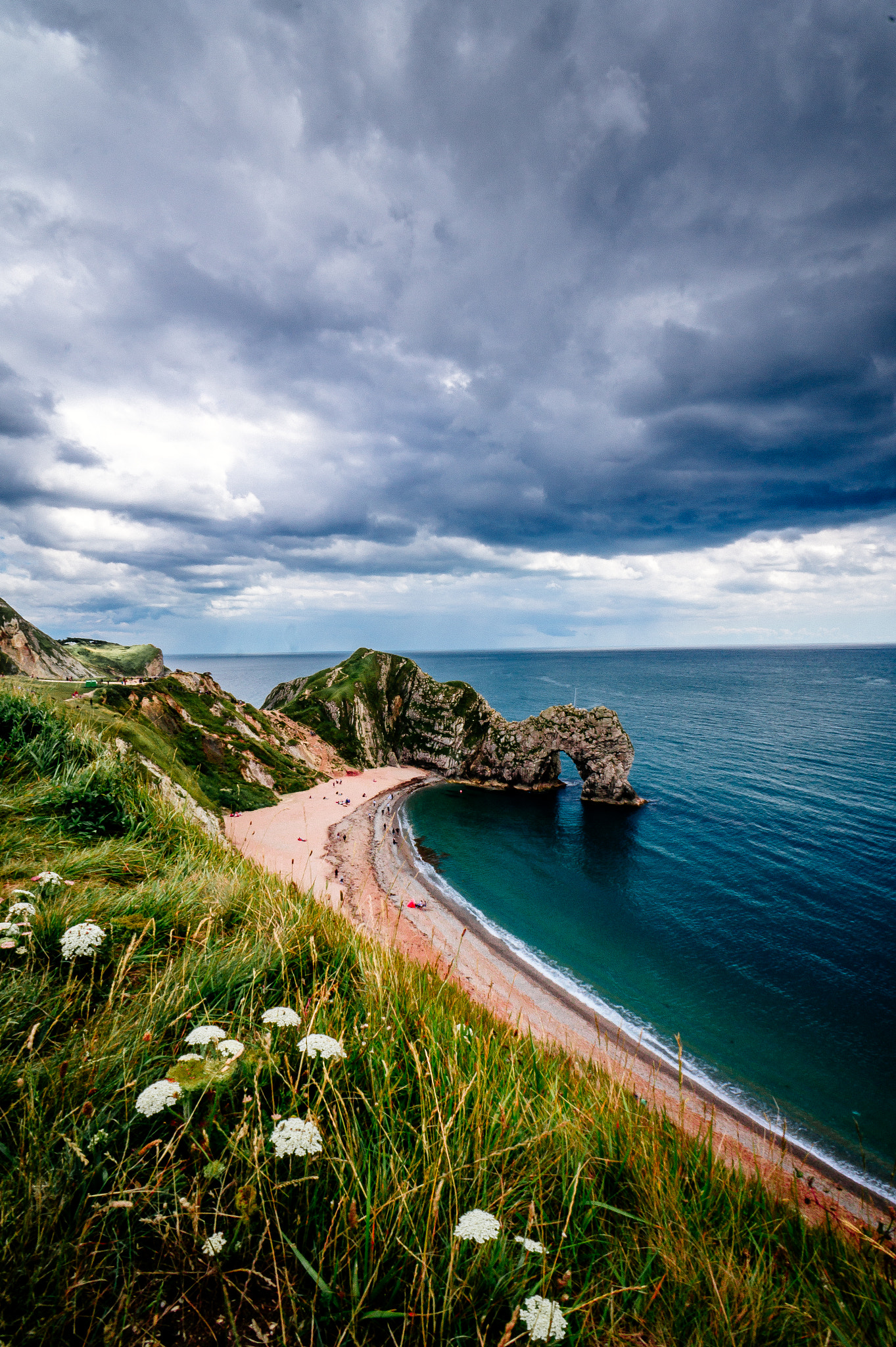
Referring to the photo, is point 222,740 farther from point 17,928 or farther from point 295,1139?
point 295,1139

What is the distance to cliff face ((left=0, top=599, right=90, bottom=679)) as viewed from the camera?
58.0 m

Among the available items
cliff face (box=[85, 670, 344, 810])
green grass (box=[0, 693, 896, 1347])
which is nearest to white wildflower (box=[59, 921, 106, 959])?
green grass (box=[0, 693, 896, 1347])

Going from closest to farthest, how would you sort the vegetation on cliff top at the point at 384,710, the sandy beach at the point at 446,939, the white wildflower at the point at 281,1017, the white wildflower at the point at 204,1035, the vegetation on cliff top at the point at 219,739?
the white wildflower at the point at 204,1035 < the white wildflower at the point at 281,1017 < the sandy beach at the point at 446,939 < the vegetation on cliff top at the point at 219,739 < the vegetation on cliff top at the point at 384,710

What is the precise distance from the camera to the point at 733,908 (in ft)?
114

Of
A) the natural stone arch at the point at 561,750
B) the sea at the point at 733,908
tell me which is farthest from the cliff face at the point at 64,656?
the sea at the point at 733,908

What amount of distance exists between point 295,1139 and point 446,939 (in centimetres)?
3270

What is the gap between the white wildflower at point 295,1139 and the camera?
96.9 inches

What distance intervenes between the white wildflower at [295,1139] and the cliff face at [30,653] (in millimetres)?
66474

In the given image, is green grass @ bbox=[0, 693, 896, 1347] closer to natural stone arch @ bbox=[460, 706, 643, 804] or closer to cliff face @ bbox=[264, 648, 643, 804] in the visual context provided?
natural stone arch @ bbox=[460, 706, 643, 804]

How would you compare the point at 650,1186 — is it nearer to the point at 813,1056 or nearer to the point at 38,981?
the point at 38,981

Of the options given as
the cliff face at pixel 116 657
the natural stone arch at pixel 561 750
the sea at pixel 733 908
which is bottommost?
the sea at pixel 733 908

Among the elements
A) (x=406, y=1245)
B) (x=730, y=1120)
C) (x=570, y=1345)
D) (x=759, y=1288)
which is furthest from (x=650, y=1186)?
(x=730, y=1120)

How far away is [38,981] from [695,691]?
573ft

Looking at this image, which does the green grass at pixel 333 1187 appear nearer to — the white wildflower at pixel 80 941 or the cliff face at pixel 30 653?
the white wildflower at pixel 80 941
